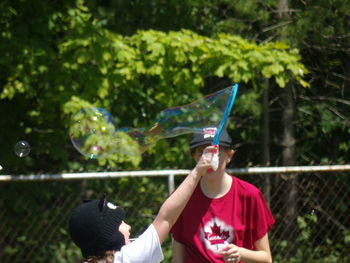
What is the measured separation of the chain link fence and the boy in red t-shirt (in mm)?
1478

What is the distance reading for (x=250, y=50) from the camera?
6.85 m

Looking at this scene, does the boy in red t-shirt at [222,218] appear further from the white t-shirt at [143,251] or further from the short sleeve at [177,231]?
the white t-shirt at [143,251]

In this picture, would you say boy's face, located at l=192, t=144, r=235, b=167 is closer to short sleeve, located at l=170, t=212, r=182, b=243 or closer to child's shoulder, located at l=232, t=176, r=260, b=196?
child's shoulder, located at l=232, t=176, r=260, b=196

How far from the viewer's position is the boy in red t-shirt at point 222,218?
12.6ft

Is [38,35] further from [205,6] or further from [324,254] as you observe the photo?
[324,254]

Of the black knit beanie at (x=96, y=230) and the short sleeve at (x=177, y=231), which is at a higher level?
the black knit beanie at (x=96, y=230)

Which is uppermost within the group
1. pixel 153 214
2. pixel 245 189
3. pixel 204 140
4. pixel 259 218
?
pixel 204 140

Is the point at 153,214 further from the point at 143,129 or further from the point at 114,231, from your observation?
the point at 114,231

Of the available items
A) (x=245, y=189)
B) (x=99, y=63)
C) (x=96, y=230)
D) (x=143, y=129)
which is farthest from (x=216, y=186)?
(x=99, y=63)

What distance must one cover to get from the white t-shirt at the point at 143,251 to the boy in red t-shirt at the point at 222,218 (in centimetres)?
108

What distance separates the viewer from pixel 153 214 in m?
5.88

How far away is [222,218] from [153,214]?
210 centimetres

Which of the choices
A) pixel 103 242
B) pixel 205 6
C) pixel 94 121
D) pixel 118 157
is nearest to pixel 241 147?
pixel 205 6

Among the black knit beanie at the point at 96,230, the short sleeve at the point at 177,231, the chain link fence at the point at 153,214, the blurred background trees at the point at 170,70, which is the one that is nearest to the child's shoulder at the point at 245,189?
the short sleeve at the point at 177,231
